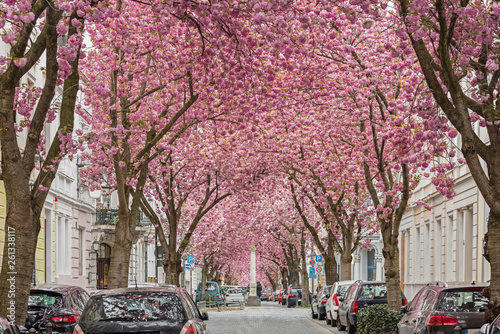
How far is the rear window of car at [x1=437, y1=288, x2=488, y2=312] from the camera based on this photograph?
12.4m

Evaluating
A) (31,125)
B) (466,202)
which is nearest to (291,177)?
(466,202)

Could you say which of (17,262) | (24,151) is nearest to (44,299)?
(17,262)

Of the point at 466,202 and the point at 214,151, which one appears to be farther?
the point at 214,151

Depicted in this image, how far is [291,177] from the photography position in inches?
1303

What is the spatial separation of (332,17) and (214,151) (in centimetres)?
1510

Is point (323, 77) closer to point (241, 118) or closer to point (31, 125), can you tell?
point (241, 118)

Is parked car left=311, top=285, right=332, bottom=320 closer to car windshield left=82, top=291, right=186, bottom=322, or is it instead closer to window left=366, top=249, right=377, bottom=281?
car windshield left=82, top=291, right=186, bottom=322

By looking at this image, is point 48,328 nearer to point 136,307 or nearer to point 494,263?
point 136,307

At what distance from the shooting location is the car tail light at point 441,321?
12.1 meters

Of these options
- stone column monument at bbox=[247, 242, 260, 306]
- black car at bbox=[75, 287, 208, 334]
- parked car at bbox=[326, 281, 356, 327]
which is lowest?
stone column monument at bbox=[247, 242, 260, 306]

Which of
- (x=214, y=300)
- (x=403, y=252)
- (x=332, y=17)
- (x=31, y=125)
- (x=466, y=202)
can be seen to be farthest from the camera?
(x=214, y=300)

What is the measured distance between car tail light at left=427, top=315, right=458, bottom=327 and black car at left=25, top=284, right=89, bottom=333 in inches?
219

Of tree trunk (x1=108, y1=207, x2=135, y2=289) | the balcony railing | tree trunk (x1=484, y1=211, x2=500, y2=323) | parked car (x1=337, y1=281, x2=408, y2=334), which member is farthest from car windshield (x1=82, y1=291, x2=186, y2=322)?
the balcony railing

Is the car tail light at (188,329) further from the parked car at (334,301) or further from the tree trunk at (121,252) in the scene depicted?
the parked car at (334,301)
